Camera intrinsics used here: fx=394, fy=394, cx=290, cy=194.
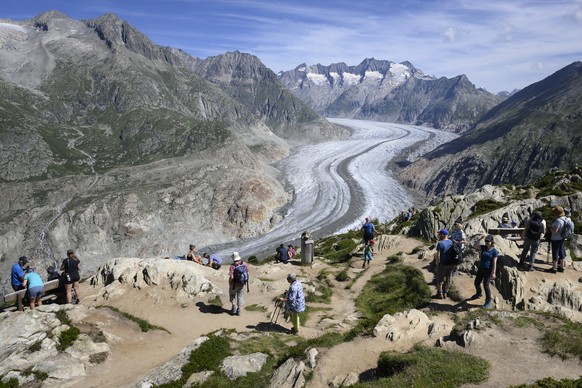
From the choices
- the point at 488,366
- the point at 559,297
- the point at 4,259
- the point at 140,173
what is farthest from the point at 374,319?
the point at 140,173

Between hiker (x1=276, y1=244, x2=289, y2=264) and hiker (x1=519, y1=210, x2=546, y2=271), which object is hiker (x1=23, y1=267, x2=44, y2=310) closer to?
hiker (x1=276, y1=244, x2=289, y2=264)

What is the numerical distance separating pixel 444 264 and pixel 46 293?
23.4 meters

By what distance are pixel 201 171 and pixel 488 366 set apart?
150606mm

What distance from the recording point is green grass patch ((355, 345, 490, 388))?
11.4 m

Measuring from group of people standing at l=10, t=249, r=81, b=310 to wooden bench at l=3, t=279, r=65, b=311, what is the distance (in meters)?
0.37

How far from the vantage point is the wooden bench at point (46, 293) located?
→ 69.2ft

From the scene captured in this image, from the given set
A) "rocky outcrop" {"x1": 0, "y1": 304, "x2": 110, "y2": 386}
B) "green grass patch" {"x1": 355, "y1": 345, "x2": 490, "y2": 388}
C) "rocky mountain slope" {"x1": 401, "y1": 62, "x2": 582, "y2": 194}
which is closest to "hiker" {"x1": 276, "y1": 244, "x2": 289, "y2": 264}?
"rocky outcrop" {"x1": 0, "y1": 304, "x2": 110, "y2": 386}

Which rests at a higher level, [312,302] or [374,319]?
[374,319]

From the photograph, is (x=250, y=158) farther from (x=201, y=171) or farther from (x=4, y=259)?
(x=4, y=259)

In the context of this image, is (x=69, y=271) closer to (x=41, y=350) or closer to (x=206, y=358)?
(x=41, y=350)

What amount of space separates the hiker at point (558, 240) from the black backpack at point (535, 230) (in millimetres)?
896

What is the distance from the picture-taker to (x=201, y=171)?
156 metres

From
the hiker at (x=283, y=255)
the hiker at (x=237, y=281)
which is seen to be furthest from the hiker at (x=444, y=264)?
the hiker at (x=283, y=255)

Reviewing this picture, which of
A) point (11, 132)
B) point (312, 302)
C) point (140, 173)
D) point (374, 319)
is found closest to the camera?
point (374, 319)
